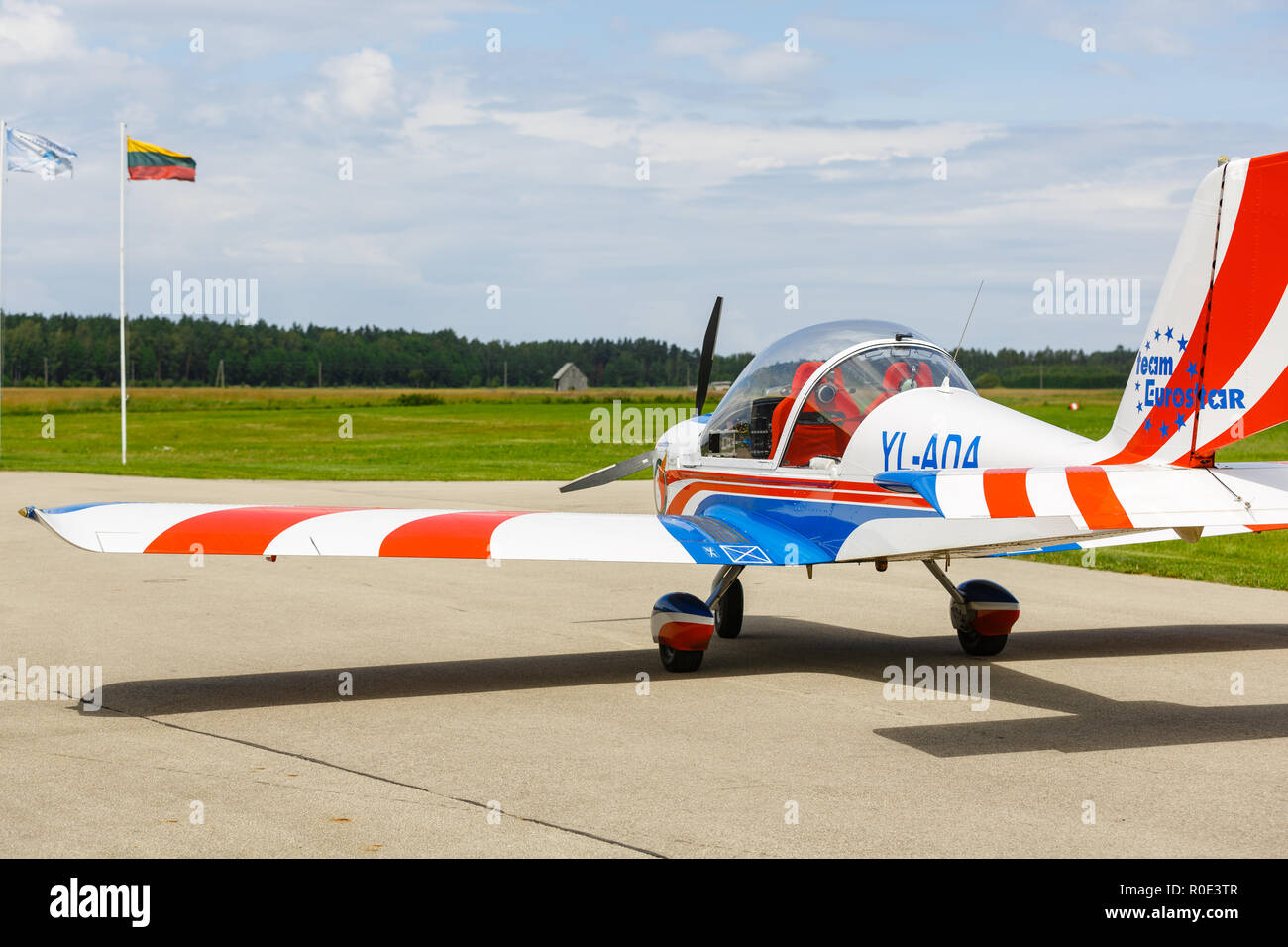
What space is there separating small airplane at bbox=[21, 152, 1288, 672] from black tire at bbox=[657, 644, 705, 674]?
0.02 meters

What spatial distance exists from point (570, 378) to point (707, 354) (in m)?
137

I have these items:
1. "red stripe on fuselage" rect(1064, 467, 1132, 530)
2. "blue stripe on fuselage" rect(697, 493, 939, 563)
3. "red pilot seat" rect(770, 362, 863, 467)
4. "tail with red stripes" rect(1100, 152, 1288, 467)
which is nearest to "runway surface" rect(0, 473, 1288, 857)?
"blue stripe on fuselage" rect(697, 493, 939, 563)

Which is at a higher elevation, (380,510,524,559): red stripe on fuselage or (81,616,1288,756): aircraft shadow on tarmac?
(380,510,524,559): red stripe on fuselage

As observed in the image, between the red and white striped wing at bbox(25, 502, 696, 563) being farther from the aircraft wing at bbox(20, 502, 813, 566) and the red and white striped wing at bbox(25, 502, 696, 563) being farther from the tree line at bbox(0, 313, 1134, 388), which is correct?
the tree line at bbox(0, 313, 1134, 388)

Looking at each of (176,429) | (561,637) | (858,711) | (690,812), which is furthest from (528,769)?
(176,429)

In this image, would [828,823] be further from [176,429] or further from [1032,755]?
[176,429]

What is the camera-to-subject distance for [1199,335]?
7055 millimetres

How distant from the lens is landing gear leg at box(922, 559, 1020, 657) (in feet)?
31.5

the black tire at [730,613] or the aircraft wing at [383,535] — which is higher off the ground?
the aircraft wing at [383,535]

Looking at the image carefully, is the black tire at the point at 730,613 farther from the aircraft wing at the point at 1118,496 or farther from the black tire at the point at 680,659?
the aircraft wing at the point at 1118,496

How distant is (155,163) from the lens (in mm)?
34875

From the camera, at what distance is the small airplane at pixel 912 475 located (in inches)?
255

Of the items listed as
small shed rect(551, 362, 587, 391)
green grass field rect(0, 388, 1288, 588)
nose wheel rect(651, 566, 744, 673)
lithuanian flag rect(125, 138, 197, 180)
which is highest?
lithuanian flag rect(125, 138, 197, 180)

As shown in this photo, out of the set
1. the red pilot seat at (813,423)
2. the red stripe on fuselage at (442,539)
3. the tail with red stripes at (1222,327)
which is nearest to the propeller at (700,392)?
the red pilot seat at (813,423)
